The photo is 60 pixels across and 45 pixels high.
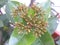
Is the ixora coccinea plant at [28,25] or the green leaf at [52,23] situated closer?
the ixora coccinea plant at [28,25]

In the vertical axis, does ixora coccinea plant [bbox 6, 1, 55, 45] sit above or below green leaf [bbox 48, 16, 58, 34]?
below

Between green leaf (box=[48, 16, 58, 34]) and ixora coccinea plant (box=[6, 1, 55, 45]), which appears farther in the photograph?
green leaf (box=[48, 16, 58, 34])

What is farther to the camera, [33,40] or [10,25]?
[10,25]

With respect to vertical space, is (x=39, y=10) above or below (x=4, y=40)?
below

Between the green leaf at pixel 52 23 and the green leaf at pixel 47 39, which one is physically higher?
the green leaf at pixel 52 23

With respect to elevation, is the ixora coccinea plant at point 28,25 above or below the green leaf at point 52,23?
below

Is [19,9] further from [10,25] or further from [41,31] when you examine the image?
[10,25]

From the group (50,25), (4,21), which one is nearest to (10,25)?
(4,21)

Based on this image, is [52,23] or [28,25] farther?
[52,23]

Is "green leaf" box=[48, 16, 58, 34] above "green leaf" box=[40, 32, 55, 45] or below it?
above
